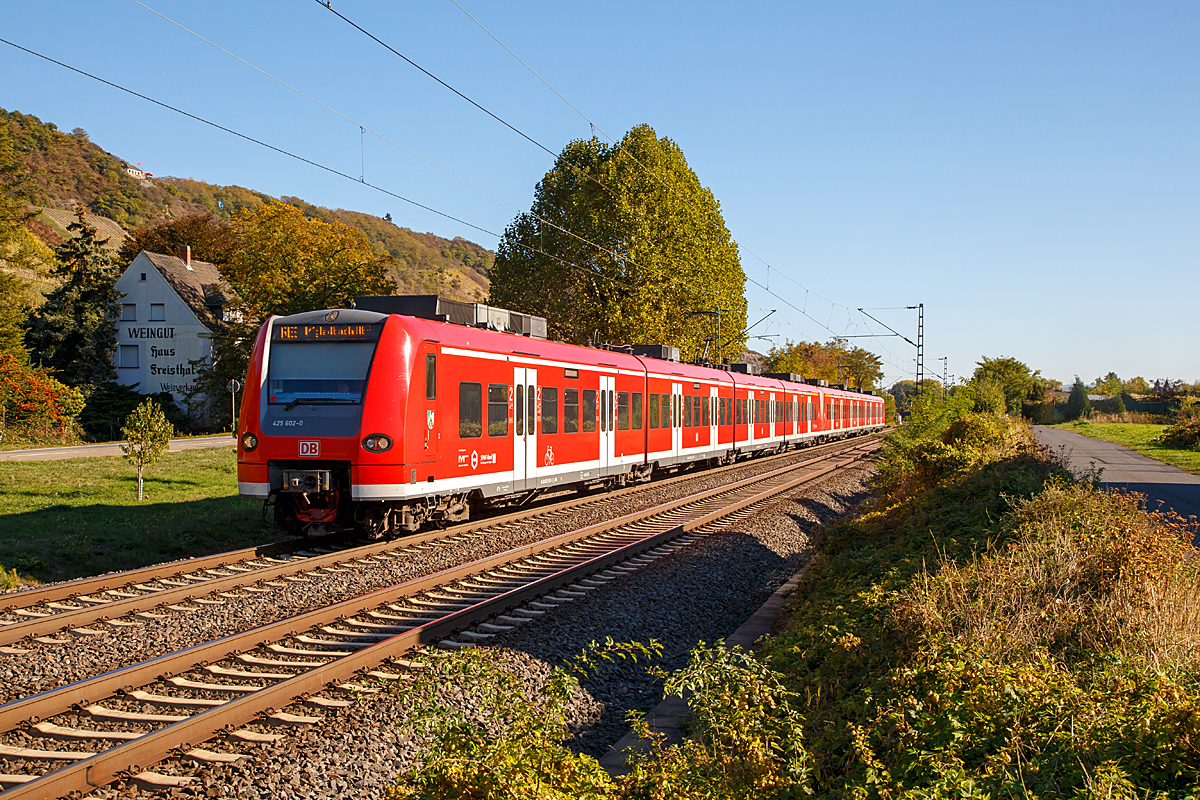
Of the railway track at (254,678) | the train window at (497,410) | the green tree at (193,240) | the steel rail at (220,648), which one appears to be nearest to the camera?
Answer: the railway track at (254,678)

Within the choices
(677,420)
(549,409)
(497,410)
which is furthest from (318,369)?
(677,420)

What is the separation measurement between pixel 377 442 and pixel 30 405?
96.2ft

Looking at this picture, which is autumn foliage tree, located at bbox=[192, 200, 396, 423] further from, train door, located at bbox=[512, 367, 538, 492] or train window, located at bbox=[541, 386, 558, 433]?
train door, located at bbox=[512, 367, 538, 492]

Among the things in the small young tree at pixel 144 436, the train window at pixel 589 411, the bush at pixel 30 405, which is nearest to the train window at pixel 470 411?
the train window at pixel 589 411

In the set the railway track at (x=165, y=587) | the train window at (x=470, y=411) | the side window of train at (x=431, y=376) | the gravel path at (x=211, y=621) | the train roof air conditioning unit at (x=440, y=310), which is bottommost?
the gravel path at (x=211, y=621)

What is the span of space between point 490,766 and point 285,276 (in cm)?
5206

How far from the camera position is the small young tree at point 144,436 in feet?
50.5

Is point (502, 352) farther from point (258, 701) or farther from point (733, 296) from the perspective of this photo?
point (733, 296)

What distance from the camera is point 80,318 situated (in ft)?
153

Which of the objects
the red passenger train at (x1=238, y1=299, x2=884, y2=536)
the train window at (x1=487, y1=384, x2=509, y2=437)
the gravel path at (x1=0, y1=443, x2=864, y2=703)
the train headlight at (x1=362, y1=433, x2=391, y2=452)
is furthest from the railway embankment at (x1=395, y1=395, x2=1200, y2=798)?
the train window at (x1=487, y1=384, x2=509, y2=437)

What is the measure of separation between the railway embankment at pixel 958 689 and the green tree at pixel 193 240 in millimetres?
64911

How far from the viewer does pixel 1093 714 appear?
381 cm

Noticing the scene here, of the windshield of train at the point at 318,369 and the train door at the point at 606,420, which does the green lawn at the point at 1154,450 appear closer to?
the train door at the point at 606,420

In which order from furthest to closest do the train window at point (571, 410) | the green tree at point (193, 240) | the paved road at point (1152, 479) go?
the green tree at point (193, 240), the paved road at point (1152, 479), the train window at point (571, 410)
